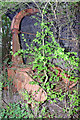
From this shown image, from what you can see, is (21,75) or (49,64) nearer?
(49,64)

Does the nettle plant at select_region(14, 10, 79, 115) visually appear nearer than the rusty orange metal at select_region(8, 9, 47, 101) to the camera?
Yes

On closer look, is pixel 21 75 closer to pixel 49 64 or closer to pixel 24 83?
pixel 24 83

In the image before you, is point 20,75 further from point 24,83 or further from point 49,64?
point 49,64

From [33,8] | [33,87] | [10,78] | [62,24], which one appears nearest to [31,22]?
[33,8]

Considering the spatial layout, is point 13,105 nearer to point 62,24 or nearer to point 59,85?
point 59,85

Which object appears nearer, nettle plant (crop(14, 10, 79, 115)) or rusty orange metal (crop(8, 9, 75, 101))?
nettle plant (crop(14, 10, 79, 115))

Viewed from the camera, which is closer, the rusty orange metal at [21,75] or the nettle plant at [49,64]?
the nettle plant at [49,64]

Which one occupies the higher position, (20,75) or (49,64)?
(49,64)

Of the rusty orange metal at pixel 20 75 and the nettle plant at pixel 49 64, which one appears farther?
the rusty orange metal at pixel 20 75

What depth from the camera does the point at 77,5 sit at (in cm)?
158

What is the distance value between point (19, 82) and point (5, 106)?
42 cm

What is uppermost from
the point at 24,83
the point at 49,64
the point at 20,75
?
the point at 49,64

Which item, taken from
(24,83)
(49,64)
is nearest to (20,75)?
(24,83)

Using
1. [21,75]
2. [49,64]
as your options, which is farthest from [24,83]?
[49,64]
